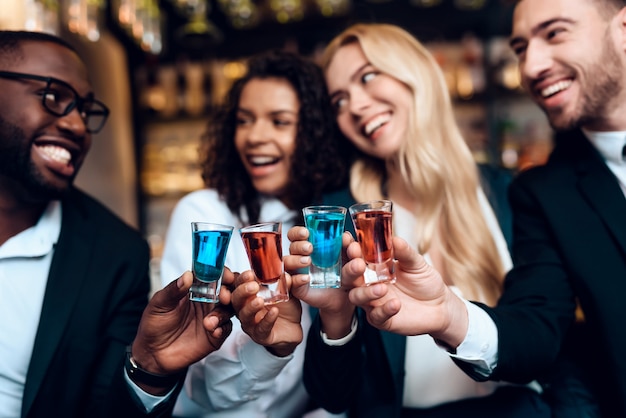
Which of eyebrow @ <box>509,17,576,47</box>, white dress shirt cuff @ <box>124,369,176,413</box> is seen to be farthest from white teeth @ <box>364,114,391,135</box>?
white dress shirt cuff @ <box>124,369,176,413</box>

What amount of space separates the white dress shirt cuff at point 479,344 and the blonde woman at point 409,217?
285 millimetres

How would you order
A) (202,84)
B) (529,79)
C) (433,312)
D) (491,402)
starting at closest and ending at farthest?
(433,312)
(491,402)
(529,79)
(202,84)

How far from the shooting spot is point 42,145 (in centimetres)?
176

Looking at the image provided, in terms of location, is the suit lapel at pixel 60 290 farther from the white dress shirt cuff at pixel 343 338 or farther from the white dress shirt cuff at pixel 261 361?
the white dress shirt cuff at pixel 343 338

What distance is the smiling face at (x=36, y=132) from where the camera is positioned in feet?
5.58

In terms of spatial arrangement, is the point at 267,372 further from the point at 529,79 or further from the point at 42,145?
the point at 529,79

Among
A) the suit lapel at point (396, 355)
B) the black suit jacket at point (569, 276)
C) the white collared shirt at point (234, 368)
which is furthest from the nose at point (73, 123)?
the black suit jacket at point (569, 276)

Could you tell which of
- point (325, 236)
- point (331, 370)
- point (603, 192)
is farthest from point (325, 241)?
point (603, 192)

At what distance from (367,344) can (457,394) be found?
11.8 inches

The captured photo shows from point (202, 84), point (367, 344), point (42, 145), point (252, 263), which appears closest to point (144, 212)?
point (202, 84)

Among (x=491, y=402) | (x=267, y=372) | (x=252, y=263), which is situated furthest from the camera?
(x=491, y=402)

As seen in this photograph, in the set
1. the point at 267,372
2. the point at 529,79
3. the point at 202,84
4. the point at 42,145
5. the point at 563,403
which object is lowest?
the point at 563,403

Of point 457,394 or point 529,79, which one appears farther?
point 529,79

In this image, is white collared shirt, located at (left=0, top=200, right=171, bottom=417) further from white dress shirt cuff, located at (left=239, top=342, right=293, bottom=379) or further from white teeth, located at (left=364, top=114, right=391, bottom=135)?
white teeth, located at (left=364, top=114, right=391, bottom=135)
